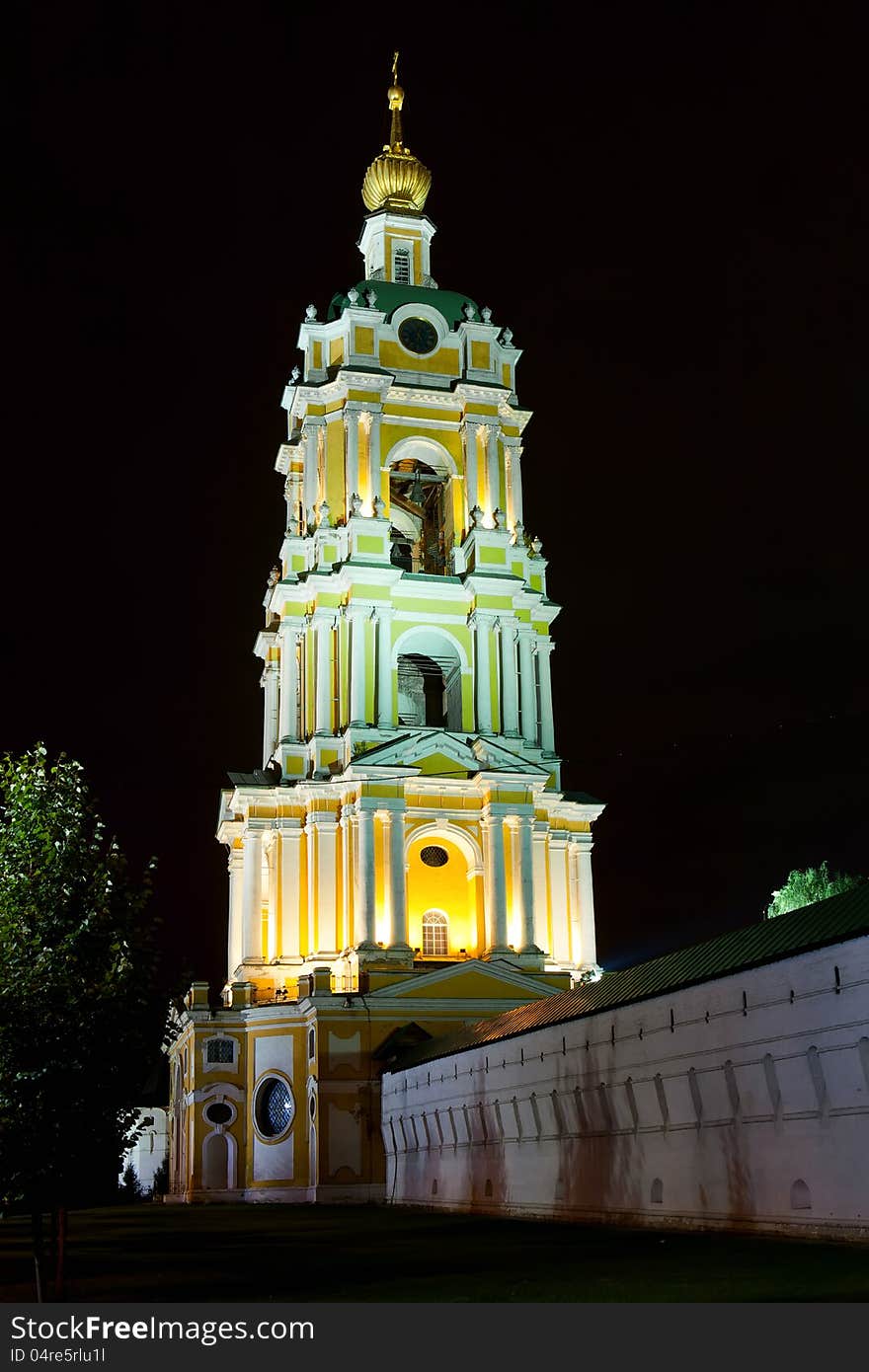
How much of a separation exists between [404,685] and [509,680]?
22.2 feet

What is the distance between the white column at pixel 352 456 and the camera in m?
63.6

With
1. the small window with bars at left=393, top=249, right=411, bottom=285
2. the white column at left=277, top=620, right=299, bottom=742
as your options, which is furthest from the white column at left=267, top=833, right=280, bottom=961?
the small window with bars at left=393, top=249, right=411, bottom=285

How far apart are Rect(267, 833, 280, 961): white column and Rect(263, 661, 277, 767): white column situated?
7531 mm

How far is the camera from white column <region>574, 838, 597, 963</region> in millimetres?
61594

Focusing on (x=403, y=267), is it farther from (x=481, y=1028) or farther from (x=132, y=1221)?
(x=132, y=1221)

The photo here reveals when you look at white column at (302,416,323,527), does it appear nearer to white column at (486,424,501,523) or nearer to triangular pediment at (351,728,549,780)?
white column at (486,424,501,523)

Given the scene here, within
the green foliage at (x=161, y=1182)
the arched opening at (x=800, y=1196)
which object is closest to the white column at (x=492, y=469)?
the green foliage at (x=161, y=1182)

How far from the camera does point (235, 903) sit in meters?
63.7

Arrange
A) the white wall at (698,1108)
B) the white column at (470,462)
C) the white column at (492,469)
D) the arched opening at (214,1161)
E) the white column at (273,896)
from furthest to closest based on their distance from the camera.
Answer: the white column at (470,462) < the white column at (492,469) < the white column at (273,896) < the arched opening at (214,1161) < the white wall at (698,1108)

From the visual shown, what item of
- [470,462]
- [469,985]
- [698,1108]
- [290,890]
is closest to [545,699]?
[470,462]

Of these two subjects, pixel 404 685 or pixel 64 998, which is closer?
pixel 64 998

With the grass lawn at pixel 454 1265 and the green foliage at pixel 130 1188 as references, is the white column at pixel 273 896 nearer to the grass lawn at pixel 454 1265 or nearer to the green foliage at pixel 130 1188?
the green foliage at pixel 130 1188

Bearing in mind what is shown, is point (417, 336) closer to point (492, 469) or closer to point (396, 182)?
point (492, 469)

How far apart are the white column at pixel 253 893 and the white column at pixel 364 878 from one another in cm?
504
